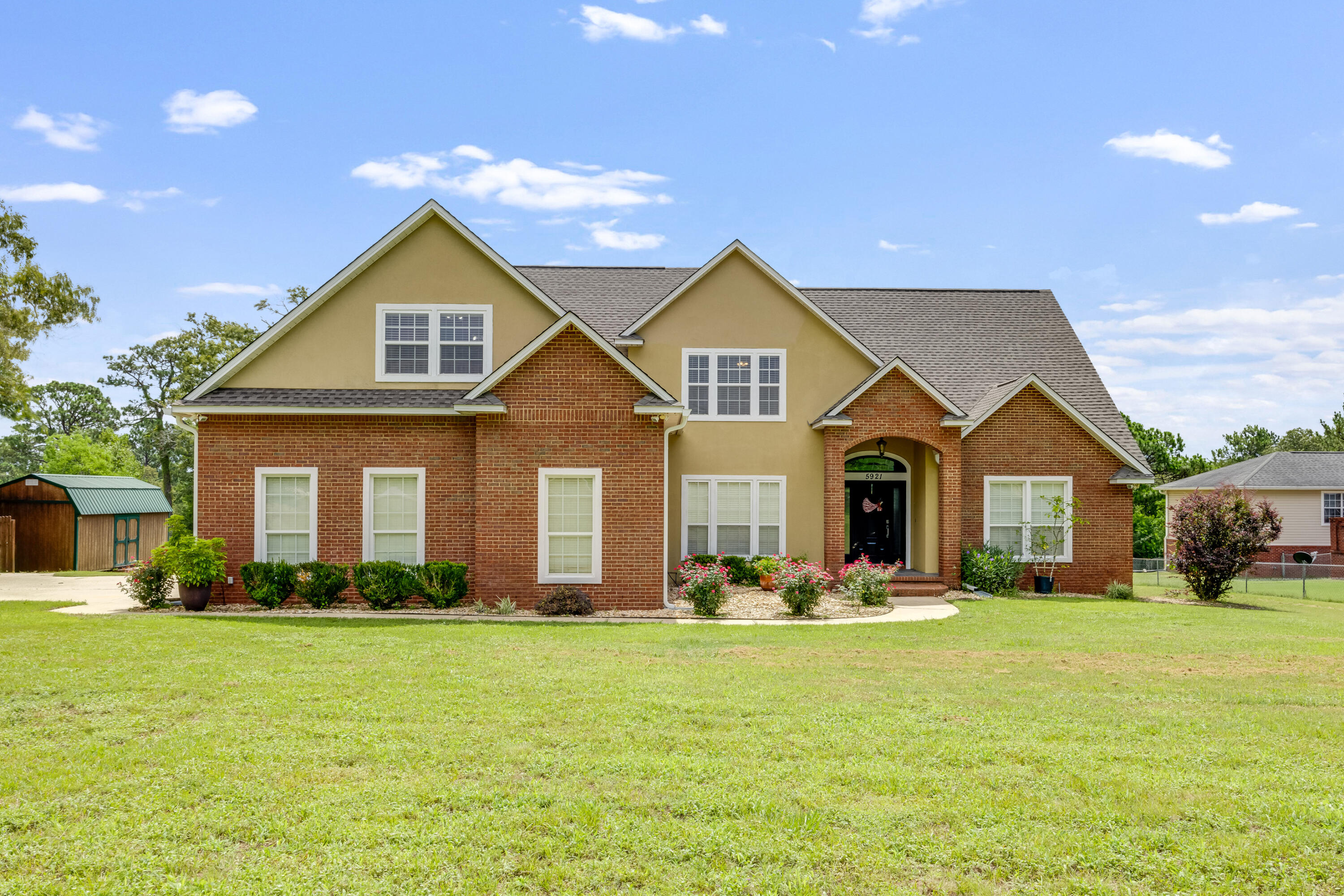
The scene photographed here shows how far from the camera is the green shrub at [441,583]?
15250 millimetres

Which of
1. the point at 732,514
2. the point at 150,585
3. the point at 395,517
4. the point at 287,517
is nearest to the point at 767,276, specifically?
the point at 732,514

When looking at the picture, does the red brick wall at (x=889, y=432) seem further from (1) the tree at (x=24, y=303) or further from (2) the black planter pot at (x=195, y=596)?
(1) the tree at (x=24, y=303)

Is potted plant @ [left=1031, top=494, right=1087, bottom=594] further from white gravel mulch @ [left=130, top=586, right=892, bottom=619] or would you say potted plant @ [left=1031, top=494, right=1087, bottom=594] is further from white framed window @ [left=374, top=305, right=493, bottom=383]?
white framed window @ [left=374, top=305, right=493, bottom=383]

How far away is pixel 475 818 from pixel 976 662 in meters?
7.42

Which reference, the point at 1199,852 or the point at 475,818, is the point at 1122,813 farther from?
the point at 475,818

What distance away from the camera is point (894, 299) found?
25.5 metres

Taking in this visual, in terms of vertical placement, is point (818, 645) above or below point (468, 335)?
below

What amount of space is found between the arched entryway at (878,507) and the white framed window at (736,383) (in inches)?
113

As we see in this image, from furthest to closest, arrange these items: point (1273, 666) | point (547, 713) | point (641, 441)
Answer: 1. point (641, 441)
2. point (1273, 666)
3. point (547, 713)

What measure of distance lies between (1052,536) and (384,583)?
15.7m

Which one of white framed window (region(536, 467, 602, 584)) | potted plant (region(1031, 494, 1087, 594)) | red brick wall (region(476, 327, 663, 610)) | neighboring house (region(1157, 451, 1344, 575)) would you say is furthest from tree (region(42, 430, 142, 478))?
neighboring house (region(1157, 451, 1344, 575))

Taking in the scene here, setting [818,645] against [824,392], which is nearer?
[818,645]

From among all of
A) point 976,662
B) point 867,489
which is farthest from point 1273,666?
point 867,489

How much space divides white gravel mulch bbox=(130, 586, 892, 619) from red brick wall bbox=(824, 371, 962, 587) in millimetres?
3125
